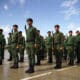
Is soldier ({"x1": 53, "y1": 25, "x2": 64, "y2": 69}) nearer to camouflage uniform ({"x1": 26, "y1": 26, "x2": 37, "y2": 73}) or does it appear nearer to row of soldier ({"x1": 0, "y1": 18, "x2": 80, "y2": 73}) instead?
row of soldier ({"x1": 0, "y1": 18, "x2": 80, "y2": 73})

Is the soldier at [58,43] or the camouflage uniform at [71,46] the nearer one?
the soldier at [58,43]

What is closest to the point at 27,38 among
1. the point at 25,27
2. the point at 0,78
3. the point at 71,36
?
the point at 25,27

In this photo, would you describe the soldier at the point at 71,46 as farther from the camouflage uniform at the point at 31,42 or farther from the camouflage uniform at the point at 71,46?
the camouflage uniform at the point at 31,42

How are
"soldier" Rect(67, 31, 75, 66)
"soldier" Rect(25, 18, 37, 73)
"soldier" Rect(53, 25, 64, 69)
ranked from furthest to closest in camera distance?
"soldier" Rect(67, 31, 75, 66)
"soldier" Rect(53, 25, 64, 69)
"soldier" Rect(25, 18, 37, 73)

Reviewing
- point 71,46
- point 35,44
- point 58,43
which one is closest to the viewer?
point 35,44

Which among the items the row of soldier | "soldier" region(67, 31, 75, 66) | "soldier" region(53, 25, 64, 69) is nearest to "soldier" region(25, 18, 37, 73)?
the row of soldier

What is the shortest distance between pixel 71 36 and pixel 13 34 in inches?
146

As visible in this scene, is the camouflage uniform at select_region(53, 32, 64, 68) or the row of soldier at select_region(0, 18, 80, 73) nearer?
the row of soldier at select_region(0, 18, 80, 73)

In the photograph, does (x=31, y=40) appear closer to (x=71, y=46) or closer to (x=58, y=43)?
(x=58, y=43)

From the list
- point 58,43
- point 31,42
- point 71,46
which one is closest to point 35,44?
point 31,42

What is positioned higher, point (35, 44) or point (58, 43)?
point (58, 43)

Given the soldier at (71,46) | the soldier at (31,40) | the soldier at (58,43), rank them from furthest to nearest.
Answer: the soldier at (71,46) → the soldier at (58,43) → the soldier at (31,40)

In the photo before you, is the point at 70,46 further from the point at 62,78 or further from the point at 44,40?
the point at 62,78

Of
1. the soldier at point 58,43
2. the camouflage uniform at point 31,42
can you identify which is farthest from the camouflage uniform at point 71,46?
the camouflage uniform at point 31,42
